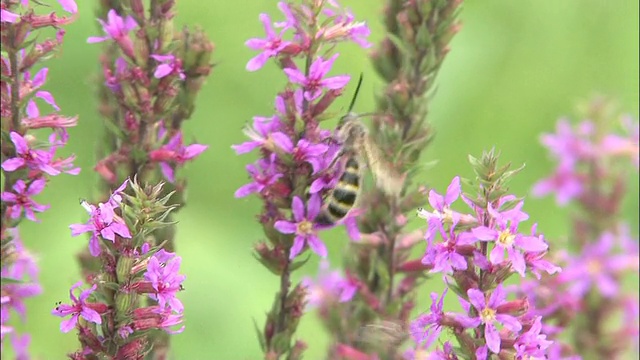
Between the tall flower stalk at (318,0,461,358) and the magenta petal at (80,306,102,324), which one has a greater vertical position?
the tall flower stalk at (318,0,461,358)

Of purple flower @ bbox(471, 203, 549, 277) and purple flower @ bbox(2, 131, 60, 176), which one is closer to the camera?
purple flower @ bbox(471, 203, 549, 277)

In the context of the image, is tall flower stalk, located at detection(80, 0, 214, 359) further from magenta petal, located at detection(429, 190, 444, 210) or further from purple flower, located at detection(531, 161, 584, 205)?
purple flower, located at detection(531, 161, 584, 205)

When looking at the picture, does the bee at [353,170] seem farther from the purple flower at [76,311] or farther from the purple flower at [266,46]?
the purple flower at [76,311]

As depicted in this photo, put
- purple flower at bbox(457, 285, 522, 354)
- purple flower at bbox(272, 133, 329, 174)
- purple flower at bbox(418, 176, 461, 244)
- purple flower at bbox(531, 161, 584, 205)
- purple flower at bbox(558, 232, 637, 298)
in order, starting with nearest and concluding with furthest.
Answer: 1. purple flower at bbox(457, 285, 522, 354)
2. purple flower at bbox(418, 176, 461, 244)
3. purple flower at bbox(272, 133, 329, 174)
4. purple flower at bbox(558, 232, 637, 298)
5. purple flower at bbox(531, 161, 584, 205)

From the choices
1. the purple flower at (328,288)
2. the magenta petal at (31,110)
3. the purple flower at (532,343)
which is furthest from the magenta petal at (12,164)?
the purple flower at (532,343)

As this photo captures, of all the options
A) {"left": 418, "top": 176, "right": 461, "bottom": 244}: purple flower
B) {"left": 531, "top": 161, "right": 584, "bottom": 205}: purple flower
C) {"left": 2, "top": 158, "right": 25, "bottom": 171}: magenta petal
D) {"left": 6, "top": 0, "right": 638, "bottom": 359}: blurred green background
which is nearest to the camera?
{"left": 418, "top": 176, "right": 461, "bottom": 244}: purple flower

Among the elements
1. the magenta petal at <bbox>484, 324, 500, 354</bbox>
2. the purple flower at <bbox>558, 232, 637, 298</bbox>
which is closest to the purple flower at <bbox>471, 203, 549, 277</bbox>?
the magenta petal at <bbox>484, 324, 500, 354</bbox>

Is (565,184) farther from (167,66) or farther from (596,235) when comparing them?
(167,66)

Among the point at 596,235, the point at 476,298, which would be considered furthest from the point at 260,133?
the point at 596,235
